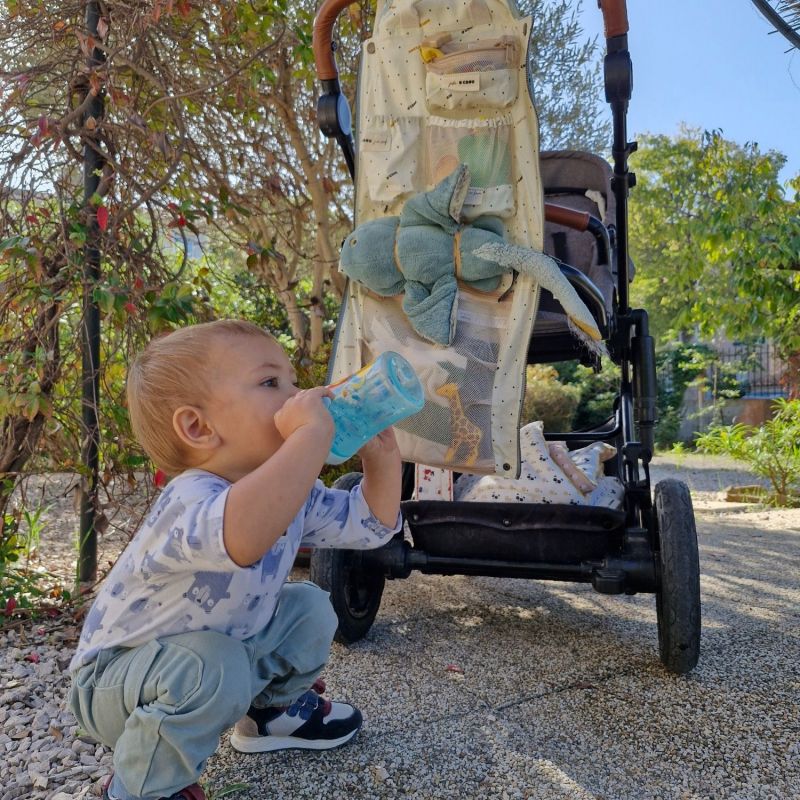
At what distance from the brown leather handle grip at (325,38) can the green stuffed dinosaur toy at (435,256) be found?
0.59 meters

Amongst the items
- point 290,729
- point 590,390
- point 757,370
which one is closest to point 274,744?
point 290,729

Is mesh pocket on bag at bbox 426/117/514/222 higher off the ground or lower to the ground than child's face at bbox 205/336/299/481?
higher

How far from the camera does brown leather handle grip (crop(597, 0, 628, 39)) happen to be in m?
1.94

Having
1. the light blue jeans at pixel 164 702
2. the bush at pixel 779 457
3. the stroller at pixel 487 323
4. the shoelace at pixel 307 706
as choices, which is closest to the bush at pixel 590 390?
the bush at pixel 779 457

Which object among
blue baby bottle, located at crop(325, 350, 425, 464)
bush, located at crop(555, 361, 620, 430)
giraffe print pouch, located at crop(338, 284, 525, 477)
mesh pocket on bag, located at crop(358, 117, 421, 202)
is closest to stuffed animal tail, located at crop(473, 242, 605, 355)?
giraffe print pouch, located at crop(338, 284, 525, 477)

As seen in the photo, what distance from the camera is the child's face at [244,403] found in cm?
122

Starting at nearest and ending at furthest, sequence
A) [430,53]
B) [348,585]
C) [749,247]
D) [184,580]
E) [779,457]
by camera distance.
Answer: [184,580] → [348,585] → [430,53] → [749,247] → [779,457]

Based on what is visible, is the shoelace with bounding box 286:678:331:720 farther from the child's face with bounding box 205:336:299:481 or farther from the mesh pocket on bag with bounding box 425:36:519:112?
the mesh pocket on bag with bounding box 425:36:519:112

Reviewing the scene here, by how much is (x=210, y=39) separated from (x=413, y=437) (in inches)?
79.0

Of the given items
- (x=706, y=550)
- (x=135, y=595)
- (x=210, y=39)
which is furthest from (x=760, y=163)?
(x=135, y=595)

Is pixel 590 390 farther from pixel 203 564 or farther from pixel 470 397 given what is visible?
pixel 203 564

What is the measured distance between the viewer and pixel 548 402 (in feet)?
28.8

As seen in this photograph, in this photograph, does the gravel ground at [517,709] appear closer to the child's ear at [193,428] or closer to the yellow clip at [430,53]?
the child's ear at [193,428]

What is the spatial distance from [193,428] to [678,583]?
1188 mm
